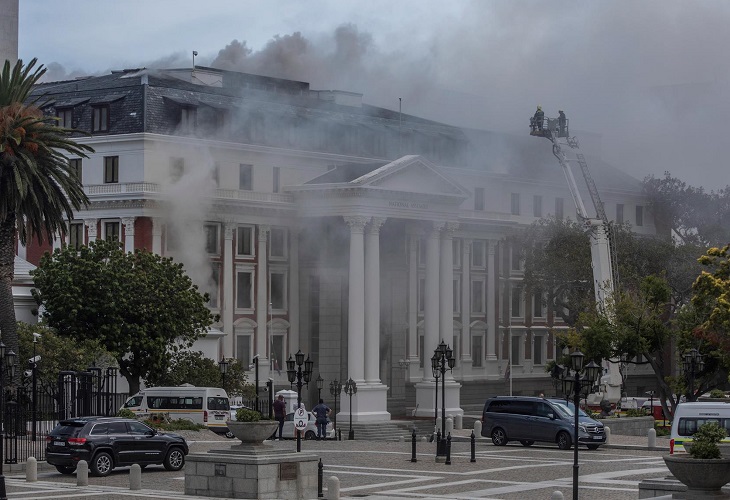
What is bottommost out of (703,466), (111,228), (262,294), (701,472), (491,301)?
(701,472)

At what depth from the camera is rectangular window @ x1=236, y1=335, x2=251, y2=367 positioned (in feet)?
290

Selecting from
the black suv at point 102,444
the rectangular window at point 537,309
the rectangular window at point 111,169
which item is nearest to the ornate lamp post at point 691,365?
the black suv at point 102,444

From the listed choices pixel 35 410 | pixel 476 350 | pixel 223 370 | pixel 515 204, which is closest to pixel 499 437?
pixel 223 370

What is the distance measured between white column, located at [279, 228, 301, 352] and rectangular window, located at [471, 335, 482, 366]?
17.1 meters

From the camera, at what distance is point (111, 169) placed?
278 ft

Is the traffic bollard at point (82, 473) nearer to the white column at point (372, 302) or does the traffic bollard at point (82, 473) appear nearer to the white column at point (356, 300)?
the white column at point (356, 300)

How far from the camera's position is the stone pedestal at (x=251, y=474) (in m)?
37.4

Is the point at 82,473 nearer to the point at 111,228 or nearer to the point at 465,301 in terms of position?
the point at 111,228

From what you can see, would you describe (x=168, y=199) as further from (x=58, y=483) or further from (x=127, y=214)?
(x=58, y=483)

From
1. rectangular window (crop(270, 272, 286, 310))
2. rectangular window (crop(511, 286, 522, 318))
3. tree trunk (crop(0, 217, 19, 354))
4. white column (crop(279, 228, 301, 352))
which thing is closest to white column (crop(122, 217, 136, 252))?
rectangular window (crop(270, 272, 286, 310))

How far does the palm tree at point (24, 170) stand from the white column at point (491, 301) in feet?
153

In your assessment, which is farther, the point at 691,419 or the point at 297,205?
the point at 297,205

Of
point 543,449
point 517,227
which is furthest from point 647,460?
point 517,227

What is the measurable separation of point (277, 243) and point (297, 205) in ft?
9.24
